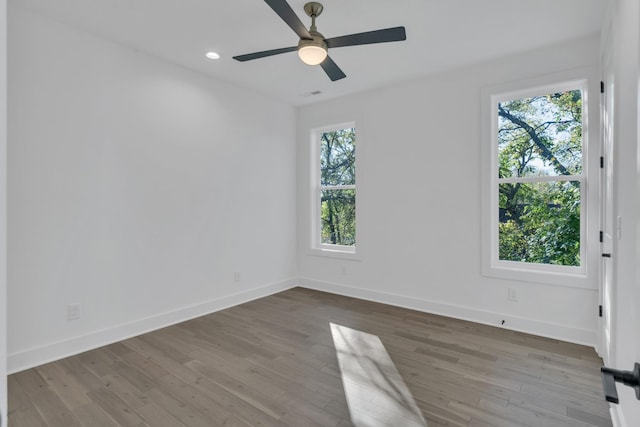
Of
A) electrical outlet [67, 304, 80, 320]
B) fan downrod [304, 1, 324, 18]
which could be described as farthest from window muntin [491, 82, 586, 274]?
electrical outlet [67, 304, 80, 320]

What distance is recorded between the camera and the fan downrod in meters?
2.45

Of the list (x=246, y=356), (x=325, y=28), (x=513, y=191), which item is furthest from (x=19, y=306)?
(x=513, y=191)

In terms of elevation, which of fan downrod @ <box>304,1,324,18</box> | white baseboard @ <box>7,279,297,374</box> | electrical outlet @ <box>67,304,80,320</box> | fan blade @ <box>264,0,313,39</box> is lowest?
white baseboard @ <box>7,279,297,374</box>

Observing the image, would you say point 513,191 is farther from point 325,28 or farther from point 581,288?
point 325,28

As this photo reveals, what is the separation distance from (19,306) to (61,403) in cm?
93

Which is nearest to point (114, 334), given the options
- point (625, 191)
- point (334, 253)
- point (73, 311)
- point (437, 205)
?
point (73, 311)

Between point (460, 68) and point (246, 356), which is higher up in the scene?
point (460, 68)

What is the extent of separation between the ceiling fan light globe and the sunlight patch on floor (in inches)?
91.9

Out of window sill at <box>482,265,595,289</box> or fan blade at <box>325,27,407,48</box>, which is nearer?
fan blade at <box>325,27,407,48</box>

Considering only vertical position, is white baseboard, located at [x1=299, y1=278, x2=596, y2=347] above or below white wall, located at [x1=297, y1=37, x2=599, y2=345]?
below

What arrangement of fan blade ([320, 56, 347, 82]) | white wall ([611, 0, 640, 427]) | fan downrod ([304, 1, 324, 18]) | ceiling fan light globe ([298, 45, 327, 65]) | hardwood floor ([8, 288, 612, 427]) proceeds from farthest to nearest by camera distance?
fan blade ([320, 56, 347, 82])
fan downrod ([304, 1, 324, 18])
ceiling fan light globe ([298, 45, 327, 65])
hardwood floor ([8, 288, 612, 427])
white wall ([611, 0, 640, 427])

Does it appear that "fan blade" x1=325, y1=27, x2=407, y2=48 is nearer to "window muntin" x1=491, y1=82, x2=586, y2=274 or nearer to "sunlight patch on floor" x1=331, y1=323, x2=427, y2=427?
"window muntin" x1=491, y1=82, x2=586, y2=274

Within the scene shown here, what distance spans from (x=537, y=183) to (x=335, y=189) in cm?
251

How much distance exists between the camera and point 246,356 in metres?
2.81
